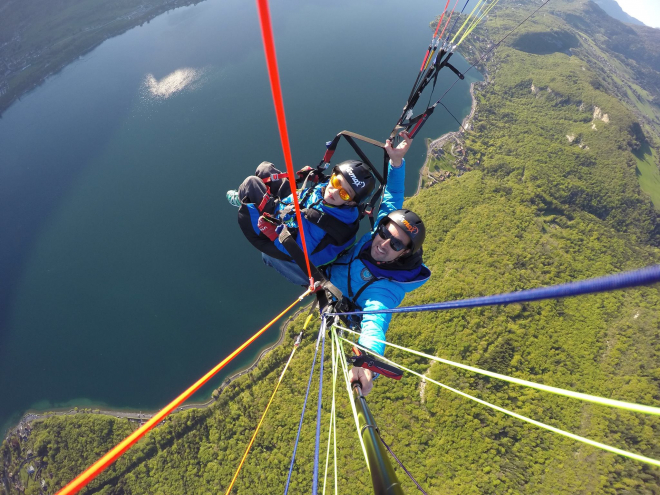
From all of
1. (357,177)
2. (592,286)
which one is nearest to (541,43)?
(357,177)

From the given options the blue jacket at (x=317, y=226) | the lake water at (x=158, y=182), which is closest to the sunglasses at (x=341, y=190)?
the blue jacket at (x=317, y=226)

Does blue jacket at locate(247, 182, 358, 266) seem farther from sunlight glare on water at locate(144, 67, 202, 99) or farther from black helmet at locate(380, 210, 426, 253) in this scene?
sunlight glare on water at locate(144, 67, 202, 99)

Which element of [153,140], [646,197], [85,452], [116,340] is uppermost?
[153,140]

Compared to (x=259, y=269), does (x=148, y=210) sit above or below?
above

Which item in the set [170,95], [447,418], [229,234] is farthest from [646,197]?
[170,95]

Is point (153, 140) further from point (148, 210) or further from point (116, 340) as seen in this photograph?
point (116, 340)

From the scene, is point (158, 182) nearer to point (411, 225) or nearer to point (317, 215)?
point (317, 215)

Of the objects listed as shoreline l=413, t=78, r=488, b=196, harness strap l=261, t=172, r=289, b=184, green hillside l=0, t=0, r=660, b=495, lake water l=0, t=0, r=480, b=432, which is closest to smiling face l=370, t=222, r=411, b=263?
harness strap l=261, t=172, r=289, b=184
